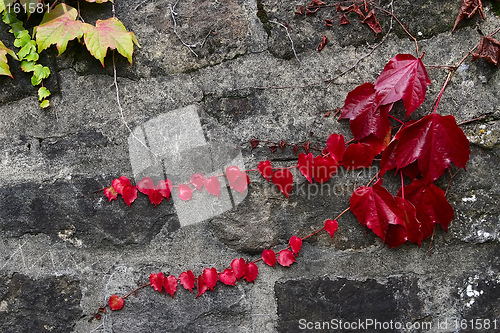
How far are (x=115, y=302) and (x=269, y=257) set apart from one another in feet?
1.56

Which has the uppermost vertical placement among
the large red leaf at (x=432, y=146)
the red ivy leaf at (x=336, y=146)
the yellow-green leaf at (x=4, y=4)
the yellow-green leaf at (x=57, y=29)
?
the yellow-green leaf at (x=4, y=4)

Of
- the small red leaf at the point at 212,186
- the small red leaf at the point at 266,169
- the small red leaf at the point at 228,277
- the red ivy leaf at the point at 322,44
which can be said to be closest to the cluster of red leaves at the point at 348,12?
the red ivy leaf at the point at 322,44

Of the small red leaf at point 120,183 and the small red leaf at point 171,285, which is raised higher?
the small red leaf at point 120,183

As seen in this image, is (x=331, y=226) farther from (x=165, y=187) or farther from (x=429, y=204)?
(x=165, y=187)

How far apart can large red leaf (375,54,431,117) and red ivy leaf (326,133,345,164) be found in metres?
0.15

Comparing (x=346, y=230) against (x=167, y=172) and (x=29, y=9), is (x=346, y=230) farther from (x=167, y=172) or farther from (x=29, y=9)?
(x=29, y=9)

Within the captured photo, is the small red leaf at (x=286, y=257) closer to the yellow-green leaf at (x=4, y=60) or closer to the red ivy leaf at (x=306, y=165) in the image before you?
the red ivy leaf at (x=306, y=165)

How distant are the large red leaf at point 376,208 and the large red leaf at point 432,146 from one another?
0.32 feet

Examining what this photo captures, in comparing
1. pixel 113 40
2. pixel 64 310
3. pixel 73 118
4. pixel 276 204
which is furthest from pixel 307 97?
pixel 64 310

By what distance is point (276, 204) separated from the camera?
44.7 inches

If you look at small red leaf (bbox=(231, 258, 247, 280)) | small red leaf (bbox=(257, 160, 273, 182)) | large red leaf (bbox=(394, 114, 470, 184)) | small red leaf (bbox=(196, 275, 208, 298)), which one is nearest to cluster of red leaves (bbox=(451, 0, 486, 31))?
large red leaf (bbox=(394, 114, 470, 184))

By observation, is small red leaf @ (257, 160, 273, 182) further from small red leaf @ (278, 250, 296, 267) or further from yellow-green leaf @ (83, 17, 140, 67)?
yellow-green leaf @ (83, 17, 140, 67)

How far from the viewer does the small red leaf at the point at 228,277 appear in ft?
3.67

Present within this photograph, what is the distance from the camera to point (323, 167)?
1.11 meters
